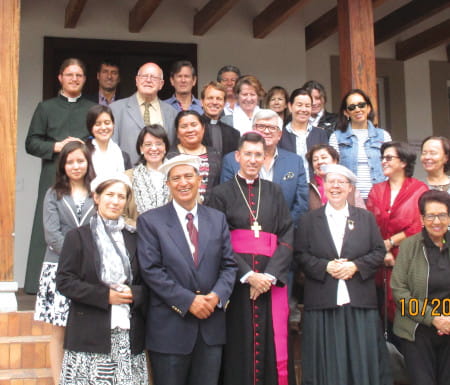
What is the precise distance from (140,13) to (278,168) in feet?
11.2

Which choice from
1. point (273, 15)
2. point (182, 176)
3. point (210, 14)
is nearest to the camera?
point (182, 176)

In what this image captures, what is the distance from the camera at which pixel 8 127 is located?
5285 mm

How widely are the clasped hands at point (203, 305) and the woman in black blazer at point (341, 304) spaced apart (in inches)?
31.3

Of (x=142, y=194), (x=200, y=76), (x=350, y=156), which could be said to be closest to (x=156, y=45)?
(x=200, y=76)

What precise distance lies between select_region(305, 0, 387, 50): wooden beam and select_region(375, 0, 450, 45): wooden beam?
2.64 ft

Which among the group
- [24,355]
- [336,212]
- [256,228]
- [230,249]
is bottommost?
[24,355]

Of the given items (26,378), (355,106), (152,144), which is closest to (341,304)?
(152,144)

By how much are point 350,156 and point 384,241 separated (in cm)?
96

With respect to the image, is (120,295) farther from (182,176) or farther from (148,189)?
(148,189)

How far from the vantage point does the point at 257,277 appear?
14.1ft

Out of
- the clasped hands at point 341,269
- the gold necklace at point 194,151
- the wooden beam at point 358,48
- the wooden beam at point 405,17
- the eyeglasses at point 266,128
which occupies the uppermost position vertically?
the wooden beam at point 405,17

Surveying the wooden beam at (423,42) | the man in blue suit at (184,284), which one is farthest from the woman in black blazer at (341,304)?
the wooden beam at (423,42)

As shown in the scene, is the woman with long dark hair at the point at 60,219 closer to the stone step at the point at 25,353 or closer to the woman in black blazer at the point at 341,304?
the stone step at the point at 25,353

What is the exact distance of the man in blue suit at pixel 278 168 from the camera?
196 inches
